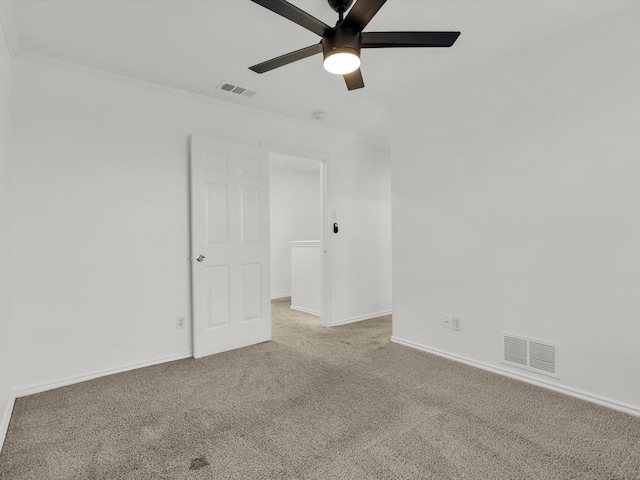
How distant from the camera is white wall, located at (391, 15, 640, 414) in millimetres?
2178

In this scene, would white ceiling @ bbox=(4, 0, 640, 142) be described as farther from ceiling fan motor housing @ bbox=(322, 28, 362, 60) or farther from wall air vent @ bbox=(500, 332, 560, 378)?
wall air vent @ bbox=(500, 332, 560, 378)

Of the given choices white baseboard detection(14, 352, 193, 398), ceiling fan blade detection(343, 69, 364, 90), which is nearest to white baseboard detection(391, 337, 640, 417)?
white baseboard detection(14, 352, 193, 398)

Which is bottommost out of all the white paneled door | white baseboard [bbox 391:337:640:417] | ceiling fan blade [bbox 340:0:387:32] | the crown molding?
white baseboard [bbox 391:337:640:417]

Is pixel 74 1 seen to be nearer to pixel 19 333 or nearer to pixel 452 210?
pixel 19 333

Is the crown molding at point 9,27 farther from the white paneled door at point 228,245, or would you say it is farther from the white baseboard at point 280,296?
the white baseboard at point 280,296

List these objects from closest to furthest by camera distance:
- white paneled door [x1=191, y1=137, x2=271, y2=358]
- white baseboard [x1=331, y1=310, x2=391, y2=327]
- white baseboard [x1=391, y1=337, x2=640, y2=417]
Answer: white baseboard [x1=391, y1=337, x2=640, y2=417]
white paneled door [x1=191, y1=137, x2=271, y2=358]
white baseboard [x1=331, y1=310, x2=391, y2=327]

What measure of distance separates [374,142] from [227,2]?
9.64 feet

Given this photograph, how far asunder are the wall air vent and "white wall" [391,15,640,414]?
0.19 ft

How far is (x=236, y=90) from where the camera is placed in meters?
3.16

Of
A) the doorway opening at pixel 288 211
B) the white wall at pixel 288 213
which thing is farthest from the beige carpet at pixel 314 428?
the white wall at pixel 288 213

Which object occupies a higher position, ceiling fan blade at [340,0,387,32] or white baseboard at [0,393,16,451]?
ceiling fan blade at [340,0,387,32]

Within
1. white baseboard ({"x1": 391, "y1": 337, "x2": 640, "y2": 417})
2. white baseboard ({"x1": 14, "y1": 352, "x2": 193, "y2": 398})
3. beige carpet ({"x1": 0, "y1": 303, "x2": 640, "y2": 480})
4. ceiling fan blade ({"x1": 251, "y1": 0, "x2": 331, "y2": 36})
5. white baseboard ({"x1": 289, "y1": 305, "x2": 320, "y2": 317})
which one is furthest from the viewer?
white baseboard ({"x1": 289, "y1": 305, "x2": 320, "y2": 317})

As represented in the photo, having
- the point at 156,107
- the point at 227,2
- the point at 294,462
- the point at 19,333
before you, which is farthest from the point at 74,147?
the point at 294,462

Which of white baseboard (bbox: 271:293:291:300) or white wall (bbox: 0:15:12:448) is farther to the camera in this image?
white baseboard (bbox: 271:293:291:300)
